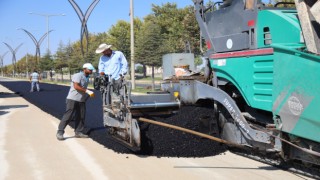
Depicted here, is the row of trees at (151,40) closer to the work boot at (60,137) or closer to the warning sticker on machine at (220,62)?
the work boot at (60,137)

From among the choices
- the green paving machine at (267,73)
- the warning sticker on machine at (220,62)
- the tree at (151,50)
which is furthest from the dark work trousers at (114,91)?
the tree at (151,50)

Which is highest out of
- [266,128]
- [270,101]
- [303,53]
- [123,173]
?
[303,53]

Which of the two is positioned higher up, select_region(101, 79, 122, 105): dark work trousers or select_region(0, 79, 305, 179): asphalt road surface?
select_region(101, 79, 122, 105): dark work trousers

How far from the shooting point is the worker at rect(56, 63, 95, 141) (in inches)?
327

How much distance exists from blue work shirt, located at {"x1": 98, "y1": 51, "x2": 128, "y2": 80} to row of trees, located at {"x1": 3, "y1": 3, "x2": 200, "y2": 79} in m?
6.21

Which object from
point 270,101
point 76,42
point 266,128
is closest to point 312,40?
point 270,101

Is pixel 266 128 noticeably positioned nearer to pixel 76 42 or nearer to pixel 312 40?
pixel 312 40

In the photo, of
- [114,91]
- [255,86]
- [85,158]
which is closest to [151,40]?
[114,91]

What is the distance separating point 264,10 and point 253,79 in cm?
84

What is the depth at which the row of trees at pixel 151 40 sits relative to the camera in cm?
2711

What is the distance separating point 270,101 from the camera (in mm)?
4801

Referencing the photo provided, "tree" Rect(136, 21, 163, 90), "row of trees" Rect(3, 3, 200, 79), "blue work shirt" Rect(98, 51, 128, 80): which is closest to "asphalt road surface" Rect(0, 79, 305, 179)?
"blue work shirt" Rect(98, 51, 128, 80)

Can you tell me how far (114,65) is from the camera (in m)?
7.87

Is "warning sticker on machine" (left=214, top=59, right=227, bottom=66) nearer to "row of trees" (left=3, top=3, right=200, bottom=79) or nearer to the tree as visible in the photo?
"row of trees" (left=3, top=3, right=200, bottom=79)
